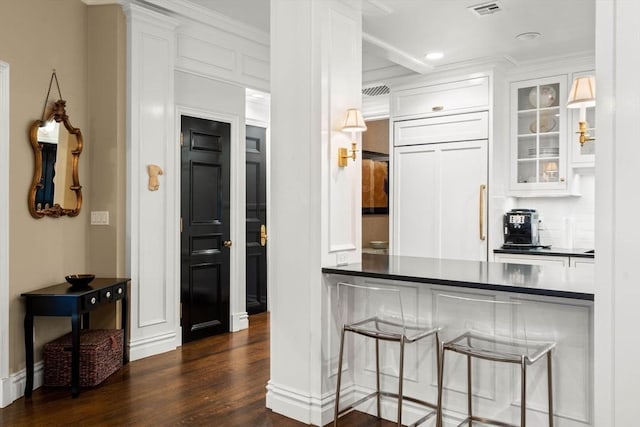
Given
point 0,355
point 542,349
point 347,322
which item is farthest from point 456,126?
point 0,355

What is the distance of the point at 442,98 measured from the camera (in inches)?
216

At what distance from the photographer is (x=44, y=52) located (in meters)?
3.80

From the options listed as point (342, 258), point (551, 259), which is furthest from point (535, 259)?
point (342, 258)

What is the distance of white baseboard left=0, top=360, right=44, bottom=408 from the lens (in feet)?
10.9

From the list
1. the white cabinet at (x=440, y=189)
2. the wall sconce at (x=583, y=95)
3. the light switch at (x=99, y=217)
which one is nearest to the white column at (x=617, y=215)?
the wall sconce at (x=583, y=95)

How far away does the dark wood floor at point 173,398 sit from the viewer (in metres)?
3.08

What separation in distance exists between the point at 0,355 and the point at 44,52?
2256 mm

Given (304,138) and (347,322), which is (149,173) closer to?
(304,138)

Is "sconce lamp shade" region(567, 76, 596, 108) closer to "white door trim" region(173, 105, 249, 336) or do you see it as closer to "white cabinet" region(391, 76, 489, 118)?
"white cabinet" region(391, 76, 489, 118)

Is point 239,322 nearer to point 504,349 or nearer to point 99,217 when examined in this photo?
point 99,217

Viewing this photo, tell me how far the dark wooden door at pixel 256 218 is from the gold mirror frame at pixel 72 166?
221cm

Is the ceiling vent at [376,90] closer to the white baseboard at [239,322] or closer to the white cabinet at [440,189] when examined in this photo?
the white cabinet at [440,189]

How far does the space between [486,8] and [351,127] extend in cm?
163

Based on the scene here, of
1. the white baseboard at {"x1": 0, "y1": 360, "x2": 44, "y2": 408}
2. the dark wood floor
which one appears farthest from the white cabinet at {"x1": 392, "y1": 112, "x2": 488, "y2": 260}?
the white baseboard at {"x1": 0, "y1": 360, "x2": 44, "y2": 408}
